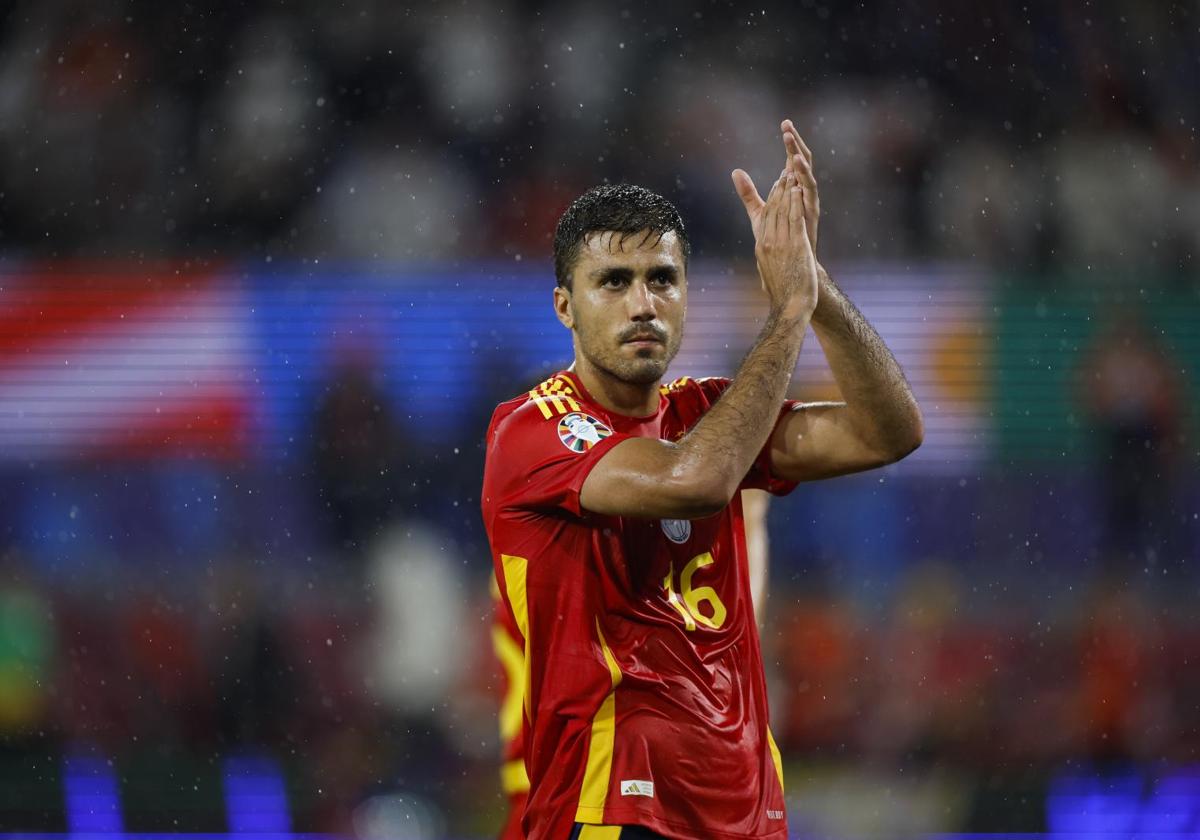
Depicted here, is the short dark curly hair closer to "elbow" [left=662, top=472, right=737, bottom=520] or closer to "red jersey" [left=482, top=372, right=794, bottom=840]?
"red jersey" [left=482, top=372, right=794, bottom=840]

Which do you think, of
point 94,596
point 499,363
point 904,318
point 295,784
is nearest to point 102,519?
point 94,596

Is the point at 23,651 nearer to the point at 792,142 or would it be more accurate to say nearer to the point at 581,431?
the point at 581,431

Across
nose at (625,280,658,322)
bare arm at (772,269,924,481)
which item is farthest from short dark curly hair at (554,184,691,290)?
bare arm at (772,269,924,481)

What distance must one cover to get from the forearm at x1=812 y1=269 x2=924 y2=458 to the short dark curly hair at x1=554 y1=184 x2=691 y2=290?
0.30m

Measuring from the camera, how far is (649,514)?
2.26m

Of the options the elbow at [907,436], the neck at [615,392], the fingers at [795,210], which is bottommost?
the elbow at [907,436]

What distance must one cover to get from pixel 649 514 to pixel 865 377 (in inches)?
23.7

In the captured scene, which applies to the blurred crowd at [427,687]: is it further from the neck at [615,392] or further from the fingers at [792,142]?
the fingers at [792,142]

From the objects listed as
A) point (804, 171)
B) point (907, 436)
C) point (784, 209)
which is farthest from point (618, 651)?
point (804, 171)

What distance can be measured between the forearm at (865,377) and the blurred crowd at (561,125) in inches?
177

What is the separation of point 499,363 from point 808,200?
430 cm

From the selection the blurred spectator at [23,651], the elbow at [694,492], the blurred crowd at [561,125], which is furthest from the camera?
the blurred crowd at [561,125]

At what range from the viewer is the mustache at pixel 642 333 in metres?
2.47

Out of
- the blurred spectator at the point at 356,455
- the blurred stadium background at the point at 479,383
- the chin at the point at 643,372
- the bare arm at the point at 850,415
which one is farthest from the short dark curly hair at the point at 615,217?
the blurred spectator at the point at 356,455
